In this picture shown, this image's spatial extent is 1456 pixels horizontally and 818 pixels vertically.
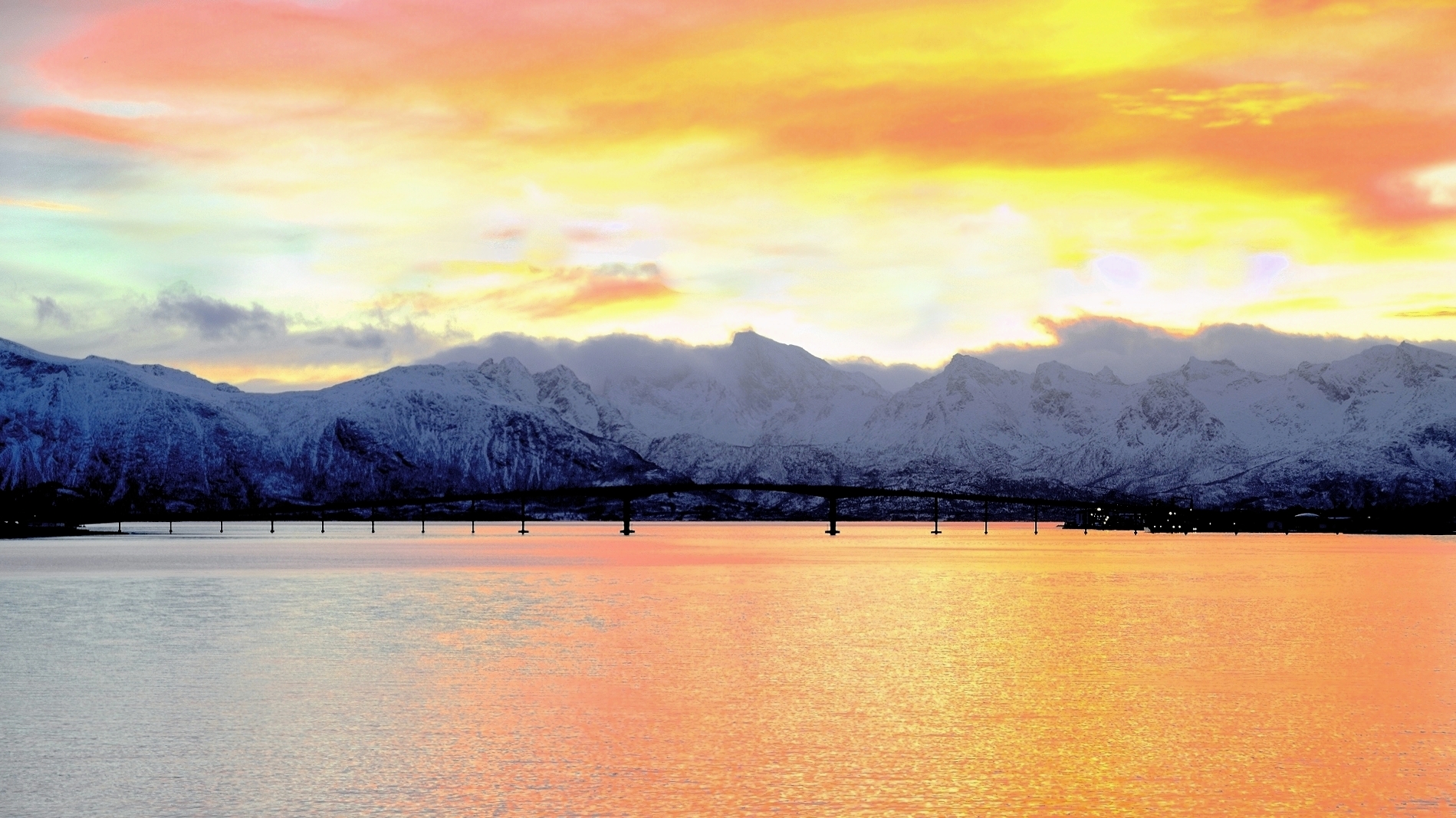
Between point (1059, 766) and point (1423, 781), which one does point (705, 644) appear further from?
point (1423, 781)

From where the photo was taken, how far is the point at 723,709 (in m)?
50.9

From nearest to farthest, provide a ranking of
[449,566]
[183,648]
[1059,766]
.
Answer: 1. [1059,766]
2. [183,648]
3. [449,566]

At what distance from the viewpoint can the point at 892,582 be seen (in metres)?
144

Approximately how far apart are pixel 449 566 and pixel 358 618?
3707 inches

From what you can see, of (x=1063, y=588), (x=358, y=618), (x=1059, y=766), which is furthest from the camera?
(x=1063, y=588)

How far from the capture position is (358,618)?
91688 mm

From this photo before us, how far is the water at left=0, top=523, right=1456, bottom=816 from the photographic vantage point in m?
36.1

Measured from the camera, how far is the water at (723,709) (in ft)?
118

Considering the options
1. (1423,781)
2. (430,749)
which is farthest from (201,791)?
(1423,781)

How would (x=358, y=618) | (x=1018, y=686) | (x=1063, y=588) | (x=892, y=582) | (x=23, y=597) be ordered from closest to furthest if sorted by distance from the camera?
(x=1018, y=686) < (x=358, y=618) < (x=23, y=597) < (x=1063, y=588) < (x=892, y=582)

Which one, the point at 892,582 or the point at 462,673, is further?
the point at 892,582

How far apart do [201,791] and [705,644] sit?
40.6 metres

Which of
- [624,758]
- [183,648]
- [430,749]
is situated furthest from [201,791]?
[183,648]

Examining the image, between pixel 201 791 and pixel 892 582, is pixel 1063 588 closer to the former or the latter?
pixel 892 582
